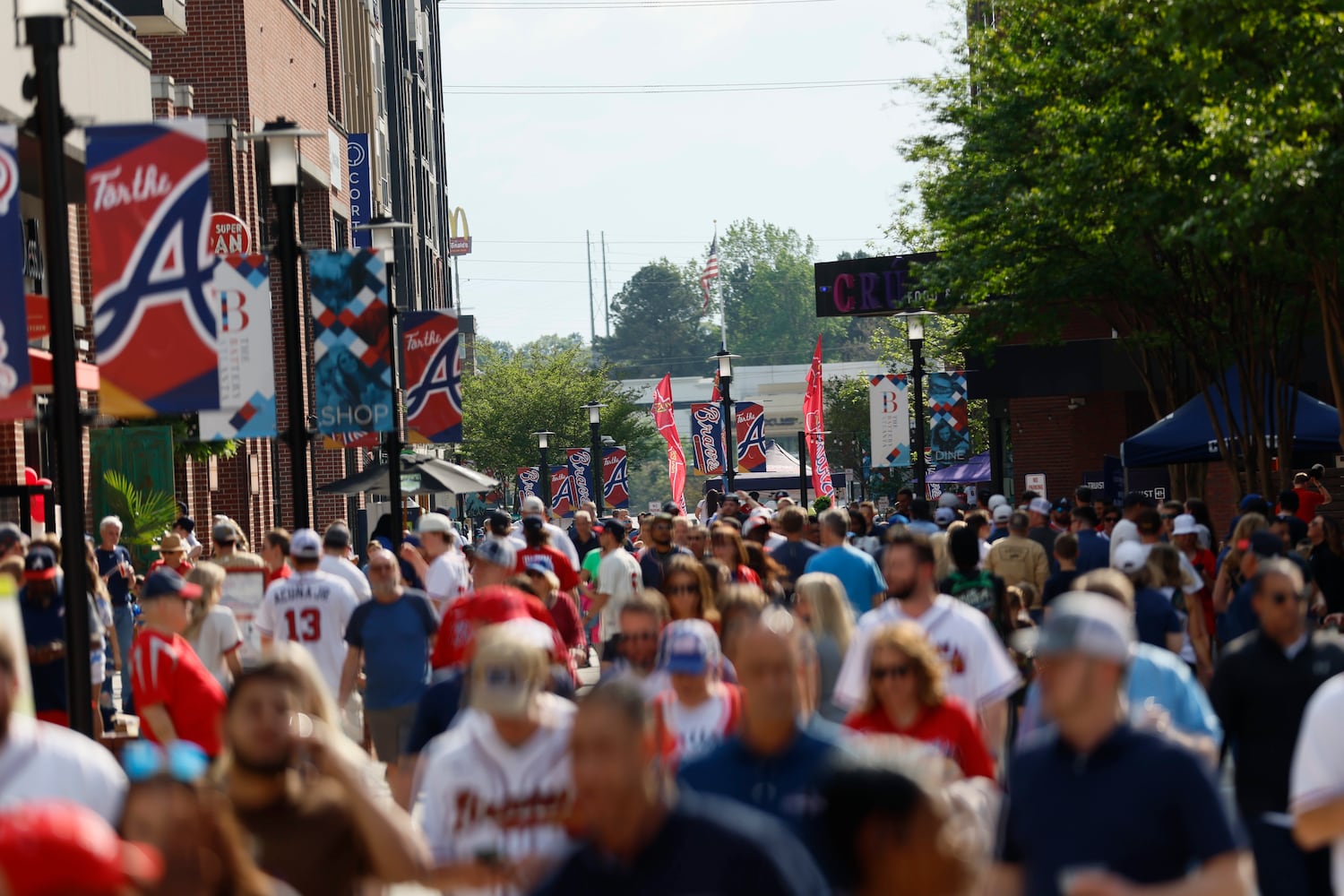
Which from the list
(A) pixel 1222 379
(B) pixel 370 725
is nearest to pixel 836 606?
(B) pixel 370 725

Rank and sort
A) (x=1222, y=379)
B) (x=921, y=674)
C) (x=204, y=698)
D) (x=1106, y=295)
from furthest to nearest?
(x=1106, y=295), (x=1222, y=379), (x=204, y=698), (x=921, y=674)

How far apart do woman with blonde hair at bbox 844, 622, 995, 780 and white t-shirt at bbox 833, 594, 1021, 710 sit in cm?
95

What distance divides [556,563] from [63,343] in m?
→ 6.12

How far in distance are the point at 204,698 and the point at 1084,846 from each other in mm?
5008

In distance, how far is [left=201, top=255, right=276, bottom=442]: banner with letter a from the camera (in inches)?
596

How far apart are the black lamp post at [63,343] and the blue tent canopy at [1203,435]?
19063 mm

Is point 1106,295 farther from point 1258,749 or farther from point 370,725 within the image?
point 1258,749

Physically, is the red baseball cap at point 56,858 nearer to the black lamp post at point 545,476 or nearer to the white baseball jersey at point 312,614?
the white baseball jersey at point 312,614

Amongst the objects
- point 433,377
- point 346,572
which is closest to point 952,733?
point 346,572

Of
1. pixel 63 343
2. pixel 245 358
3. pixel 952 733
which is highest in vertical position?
pixel 245 358

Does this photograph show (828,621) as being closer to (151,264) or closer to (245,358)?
(151,264)

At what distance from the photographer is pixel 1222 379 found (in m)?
27.2

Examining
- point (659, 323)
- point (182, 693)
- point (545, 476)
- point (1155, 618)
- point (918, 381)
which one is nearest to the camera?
point (182, 693)

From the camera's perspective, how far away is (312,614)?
12094 mm
